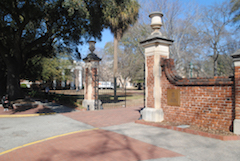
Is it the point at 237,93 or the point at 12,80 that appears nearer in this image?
the point at 237,93

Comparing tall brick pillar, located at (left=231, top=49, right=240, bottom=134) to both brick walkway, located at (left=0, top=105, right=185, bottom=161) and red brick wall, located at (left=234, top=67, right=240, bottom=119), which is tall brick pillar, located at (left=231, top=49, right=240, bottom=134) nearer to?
red brick wall, located at (left=234, top=67, right=240, bottom=119)

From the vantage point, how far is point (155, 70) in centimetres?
869

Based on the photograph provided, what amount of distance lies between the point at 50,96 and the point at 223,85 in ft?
59.4

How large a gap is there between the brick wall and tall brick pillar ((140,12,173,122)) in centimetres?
21

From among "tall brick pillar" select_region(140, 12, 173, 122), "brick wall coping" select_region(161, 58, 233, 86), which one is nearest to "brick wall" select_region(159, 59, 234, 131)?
"brick wall coping" select_region(161, 58, 233, 86)

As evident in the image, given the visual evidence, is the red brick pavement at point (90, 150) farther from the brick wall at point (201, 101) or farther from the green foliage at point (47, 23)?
the green foliage at point (47, 23)

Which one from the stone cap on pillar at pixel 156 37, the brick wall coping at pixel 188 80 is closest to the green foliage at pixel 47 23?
the stone cap on pillar at pixel 156 37

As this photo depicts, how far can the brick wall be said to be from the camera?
6555mm

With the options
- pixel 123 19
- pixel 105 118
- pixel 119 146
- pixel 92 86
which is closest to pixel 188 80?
pixel 119 146

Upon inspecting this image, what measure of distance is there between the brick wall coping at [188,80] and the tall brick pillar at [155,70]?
0.35 metres

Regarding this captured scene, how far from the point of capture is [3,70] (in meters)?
23.3

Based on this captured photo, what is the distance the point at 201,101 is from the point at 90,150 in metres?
4.21

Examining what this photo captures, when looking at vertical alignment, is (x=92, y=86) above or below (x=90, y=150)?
above

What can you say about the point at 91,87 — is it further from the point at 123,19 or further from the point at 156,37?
the point at 123,19
